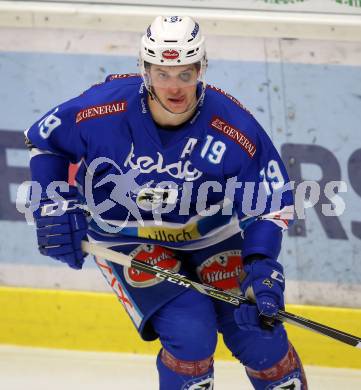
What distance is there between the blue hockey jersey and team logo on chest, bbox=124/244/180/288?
0.11ft

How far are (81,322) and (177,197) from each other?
1.37 m

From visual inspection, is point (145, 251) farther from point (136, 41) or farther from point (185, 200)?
point (136, 41)

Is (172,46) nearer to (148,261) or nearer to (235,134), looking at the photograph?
(235,134)

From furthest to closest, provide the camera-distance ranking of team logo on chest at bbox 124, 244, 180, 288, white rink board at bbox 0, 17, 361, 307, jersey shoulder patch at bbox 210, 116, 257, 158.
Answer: white rink board at bbox 0, 17, 361, 307 < team logo on chest at bbox 124, 244, 180, 288 < jersey shoulder patch at bbox 210, 116, 257, 158

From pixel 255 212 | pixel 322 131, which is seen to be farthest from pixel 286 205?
pixel 322 131

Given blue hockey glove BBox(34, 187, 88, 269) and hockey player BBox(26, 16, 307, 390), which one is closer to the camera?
hockey player BBox(26, 16, 307, 390)

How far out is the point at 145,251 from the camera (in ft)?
12.8

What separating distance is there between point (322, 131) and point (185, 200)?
1.15 meters

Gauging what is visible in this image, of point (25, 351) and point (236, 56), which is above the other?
point (236, 56)

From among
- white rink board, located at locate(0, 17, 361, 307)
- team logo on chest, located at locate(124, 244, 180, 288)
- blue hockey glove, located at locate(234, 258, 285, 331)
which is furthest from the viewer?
white rink board, located at locate(0, 17, 361, 307)

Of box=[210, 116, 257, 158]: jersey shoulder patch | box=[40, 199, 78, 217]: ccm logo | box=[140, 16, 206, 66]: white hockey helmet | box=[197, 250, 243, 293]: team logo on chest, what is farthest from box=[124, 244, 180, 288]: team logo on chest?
box=[140, 16, 206, 66]: white hockey helmet

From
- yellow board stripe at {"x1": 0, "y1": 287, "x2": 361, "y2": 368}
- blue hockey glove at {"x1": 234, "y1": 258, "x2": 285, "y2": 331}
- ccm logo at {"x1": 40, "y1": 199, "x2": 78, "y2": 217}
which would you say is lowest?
yellow board stripe at {"x1": 0, "y1": 287, "x2": 361, "y2": 368}

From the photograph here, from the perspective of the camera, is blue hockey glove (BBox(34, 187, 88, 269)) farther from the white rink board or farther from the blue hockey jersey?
the white rink board

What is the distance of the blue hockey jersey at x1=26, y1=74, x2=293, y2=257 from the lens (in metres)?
3.74
